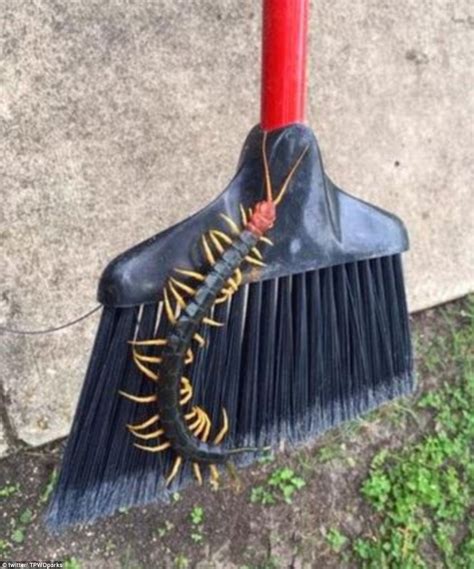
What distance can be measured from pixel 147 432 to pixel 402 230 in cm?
40

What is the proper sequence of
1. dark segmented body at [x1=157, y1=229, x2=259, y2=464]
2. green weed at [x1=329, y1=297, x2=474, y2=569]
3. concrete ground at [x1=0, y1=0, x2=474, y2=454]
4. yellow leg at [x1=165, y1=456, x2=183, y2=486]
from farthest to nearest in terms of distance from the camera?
1. green weed at [x1=329, y1=297, x2=474, y2=569]
2. concrete ground at [x1=0, y1=0, x2=474, y2=454]
3. yellow leg at [x1=165, y1=456, x2=183, y2=486]
4. dark segmented body at [x1=157, y1=229, x2=259, y2=464]

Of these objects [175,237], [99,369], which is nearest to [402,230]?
[175,237]

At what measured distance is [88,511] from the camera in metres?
1.04

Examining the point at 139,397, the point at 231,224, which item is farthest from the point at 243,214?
the point at 139,397

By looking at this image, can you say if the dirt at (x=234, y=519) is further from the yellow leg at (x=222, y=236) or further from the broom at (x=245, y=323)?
the yellow leg at (x=222, y=236)

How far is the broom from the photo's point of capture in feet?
3.10

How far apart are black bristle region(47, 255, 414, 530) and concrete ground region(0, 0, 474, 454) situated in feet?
1.48

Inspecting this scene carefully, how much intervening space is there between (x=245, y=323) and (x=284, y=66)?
1.00 feet

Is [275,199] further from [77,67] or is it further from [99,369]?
[77,67]

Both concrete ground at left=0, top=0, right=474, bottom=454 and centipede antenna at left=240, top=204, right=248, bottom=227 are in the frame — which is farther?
concrete ground at left=0, top=0, right=474, bottom=454

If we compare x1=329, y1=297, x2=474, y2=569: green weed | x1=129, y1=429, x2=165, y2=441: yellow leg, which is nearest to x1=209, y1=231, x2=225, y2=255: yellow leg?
x1=129, y1=429, x2=165, y2=441: yellow leg

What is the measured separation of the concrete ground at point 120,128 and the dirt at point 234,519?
130mm

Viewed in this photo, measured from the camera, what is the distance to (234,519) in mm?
1559

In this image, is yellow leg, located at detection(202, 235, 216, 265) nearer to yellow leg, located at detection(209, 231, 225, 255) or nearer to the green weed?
yellow leg, located at detection(209, 231, 225, 255)
